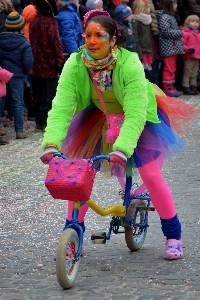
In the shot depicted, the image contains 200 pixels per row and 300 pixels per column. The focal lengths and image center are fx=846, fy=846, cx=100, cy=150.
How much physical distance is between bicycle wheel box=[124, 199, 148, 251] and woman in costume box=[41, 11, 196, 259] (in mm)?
242

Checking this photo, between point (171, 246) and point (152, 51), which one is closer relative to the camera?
point (171, 246)

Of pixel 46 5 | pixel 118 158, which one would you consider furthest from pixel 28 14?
pixel 118 158

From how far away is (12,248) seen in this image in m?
6.19

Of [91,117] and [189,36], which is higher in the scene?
[91,117]

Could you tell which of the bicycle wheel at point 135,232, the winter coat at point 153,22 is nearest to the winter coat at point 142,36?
the winter coat at point 153,22

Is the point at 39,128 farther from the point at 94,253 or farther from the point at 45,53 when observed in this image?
the point at 94,253

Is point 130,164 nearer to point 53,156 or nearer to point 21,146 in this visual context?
point 53,156

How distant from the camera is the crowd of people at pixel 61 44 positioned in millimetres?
11422

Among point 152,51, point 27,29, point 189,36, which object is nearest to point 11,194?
point 27,29

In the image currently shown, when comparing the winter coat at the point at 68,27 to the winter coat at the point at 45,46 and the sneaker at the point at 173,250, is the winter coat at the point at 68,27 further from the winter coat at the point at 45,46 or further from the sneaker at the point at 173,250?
the sneaker at the point at 173,250

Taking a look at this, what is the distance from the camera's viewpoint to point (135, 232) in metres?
6.03

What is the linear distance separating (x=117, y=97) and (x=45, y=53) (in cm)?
634

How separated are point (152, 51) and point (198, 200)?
8.30m

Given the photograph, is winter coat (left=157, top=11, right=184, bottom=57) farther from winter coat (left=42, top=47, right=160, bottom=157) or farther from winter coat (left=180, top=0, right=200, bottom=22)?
winter coat (left=42, top=47, right=160, bottom=157)
